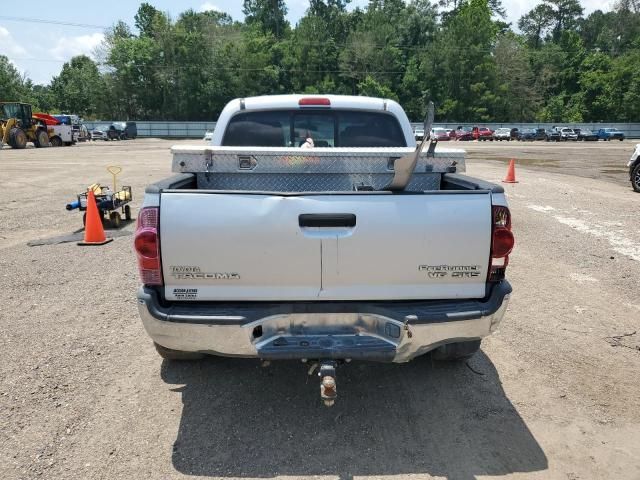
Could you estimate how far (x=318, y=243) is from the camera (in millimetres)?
2904

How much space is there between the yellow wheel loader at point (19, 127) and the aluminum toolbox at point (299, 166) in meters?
36.4

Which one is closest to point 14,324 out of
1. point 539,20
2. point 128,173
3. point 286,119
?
point 286,119

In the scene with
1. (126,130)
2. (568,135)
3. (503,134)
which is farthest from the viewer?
(503,134)

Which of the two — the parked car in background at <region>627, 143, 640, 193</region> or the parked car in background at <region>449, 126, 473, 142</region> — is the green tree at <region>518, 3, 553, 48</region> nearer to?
the parked car in background at <region>449, 126, 473, 142</region>

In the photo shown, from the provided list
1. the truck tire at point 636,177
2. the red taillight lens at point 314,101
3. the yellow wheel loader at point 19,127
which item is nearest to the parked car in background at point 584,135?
the truck tire at point 636,177

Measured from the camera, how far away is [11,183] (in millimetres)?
16234

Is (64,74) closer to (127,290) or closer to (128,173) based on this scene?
(128,173)

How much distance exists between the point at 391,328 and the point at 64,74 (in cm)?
9618

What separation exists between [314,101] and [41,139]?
38.6 meters

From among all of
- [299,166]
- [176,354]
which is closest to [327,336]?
[299,166]

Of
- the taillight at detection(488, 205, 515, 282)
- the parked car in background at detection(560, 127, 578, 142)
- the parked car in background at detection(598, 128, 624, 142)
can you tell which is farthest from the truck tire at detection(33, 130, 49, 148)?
the parked car in background at detection(598, 128, 624, 142)

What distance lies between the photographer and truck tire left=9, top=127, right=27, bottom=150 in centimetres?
3381

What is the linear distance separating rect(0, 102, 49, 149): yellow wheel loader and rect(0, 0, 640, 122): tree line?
3600 cm

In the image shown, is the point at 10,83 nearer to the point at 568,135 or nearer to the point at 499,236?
the point at 568,135
